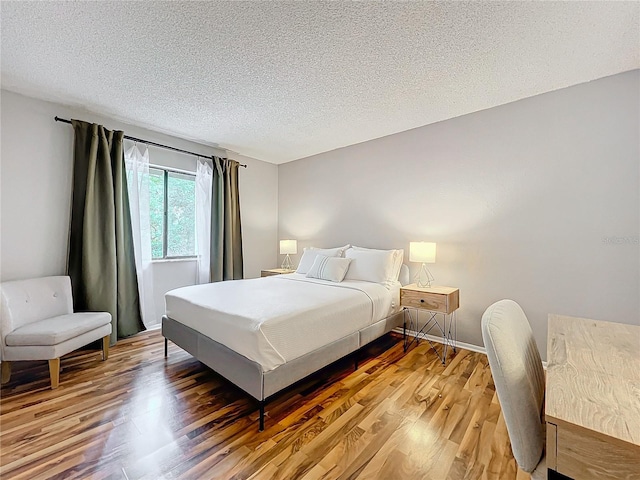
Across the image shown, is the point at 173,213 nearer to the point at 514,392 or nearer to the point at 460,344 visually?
the point at 460,344

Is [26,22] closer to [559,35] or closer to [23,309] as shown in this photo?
[23,309]

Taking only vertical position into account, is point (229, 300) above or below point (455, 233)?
below

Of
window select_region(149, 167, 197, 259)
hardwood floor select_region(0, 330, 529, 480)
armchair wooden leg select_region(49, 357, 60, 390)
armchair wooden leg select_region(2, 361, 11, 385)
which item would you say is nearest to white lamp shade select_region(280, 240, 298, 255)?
window select_region(149, 167, 197, 259)

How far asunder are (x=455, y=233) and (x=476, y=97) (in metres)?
1.41

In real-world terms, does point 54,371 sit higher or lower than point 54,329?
lower

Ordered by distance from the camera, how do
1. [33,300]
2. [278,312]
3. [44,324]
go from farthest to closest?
[33,300] < [44,324] < [278,312]

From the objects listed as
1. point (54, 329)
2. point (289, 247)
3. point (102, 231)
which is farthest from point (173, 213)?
point (54, 329)

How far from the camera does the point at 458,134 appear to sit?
3221mm

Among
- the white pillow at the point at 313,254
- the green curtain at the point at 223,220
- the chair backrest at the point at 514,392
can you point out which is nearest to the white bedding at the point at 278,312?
the white pillow at the point at 313,254

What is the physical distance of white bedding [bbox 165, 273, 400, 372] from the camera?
1900mm

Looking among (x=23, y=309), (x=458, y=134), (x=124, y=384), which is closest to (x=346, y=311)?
(x=124, y=384)

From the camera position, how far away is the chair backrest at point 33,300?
2385 millimetres

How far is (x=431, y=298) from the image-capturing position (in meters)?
2.87

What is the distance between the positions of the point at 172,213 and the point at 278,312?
2.84m
